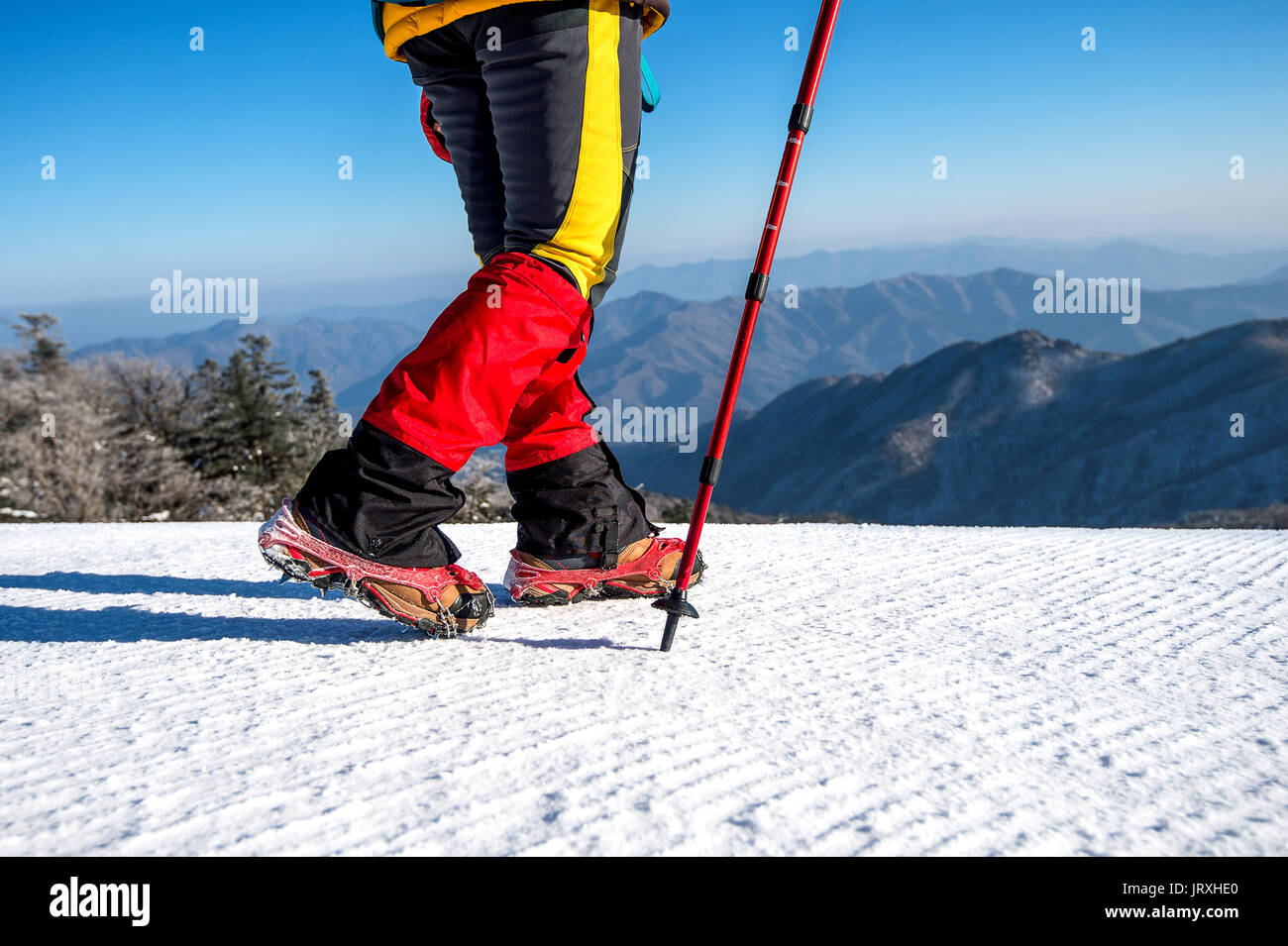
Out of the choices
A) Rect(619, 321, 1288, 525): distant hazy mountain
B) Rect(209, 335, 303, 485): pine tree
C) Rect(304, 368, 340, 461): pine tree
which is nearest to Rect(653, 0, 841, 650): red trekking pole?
Rect(304, 368, 340, 461): pine tree

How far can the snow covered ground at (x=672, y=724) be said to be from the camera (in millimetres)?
877

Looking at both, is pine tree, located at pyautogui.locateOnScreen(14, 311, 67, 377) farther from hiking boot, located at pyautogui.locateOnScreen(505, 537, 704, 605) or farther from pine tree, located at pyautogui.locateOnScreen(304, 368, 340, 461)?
hiking boot, located at pyautogui.locateOnScreen(505, 537, 704, 605)

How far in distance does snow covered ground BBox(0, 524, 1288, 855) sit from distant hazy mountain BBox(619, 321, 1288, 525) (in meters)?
74.8

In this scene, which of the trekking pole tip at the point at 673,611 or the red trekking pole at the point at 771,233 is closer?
the trekking pole tip at the point at 673,611

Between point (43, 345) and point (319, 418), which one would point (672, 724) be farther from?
point (43, 345)

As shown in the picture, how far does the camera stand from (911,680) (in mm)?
1353

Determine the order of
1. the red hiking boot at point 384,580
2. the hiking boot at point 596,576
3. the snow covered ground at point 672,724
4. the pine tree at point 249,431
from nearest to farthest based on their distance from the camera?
the snow covered ground at point 672,724 → the red hiking boot at point 384,580 → the hiking boot at point 596,576 → the pine tree at point 249,431

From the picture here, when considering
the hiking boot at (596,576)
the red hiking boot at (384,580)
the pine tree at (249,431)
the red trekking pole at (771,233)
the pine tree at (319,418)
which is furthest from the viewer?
the pine tree at (319,418)

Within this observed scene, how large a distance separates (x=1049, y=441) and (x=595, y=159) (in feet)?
362

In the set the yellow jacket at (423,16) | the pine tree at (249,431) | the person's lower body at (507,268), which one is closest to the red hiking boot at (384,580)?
the person's lower body at (507,268)

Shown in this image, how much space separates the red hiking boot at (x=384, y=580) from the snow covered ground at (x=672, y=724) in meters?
0.07

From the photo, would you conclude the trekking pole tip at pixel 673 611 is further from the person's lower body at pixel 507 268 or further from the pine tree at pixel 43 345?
the pine tree at pixel 43 345

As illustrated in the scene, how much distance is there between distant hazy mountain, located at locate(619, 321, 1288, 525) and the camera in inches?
3182

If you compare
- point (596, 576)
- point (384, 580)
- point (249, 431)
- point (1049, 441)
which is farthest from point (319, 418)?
point (1049, 441)
